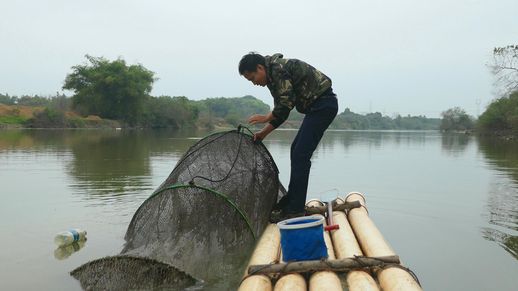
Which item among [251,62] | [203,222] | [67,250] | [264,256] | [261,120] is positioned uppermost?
[251,62]

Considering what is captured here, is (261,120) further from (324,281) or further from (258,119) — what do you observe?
(324,281)

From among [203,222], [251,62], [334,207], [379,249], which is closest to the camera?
[379,249]

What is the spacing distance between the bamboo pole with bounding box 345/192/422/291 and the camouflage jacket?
153 centimetres

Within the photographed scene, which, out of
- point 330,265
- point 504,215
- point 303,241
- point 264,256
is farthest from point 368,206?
point 330,265

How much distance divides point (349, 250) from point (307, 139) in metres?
1.85

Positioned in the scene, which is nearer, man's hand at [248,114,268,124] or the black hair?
the black hair

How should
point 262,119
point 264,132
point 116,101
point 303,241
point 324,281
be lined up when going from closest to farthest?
1. point 324,281
2. point 303,241
3. point 262,119
4. point 264,132
5. point 116,101

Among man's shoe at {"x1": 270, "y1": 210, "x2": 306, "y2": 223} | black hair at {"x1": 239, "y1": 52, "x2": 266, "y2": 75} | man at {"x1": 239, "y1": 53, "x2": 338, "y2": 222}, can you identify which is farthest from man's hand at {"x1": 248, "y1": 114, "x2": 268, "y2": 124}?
man's shoe at {"x1": 270, "y1": 210, "x2": 306, "y2": 223}

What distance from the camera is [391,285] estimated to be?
3.38 meters

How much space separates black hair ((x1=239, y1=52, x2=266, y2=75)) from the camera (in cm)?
551

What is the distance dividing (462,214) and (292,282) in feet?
19.9

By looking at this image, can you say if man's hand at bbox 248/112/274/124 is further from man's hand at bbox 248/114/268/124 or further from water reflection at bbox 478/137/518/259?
water reflection at bbox 478/137/518/259

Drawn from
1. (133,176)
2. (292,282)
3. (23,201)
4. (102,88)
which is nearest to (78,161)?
(133,176)

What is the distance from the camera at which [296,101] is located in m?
5.82
